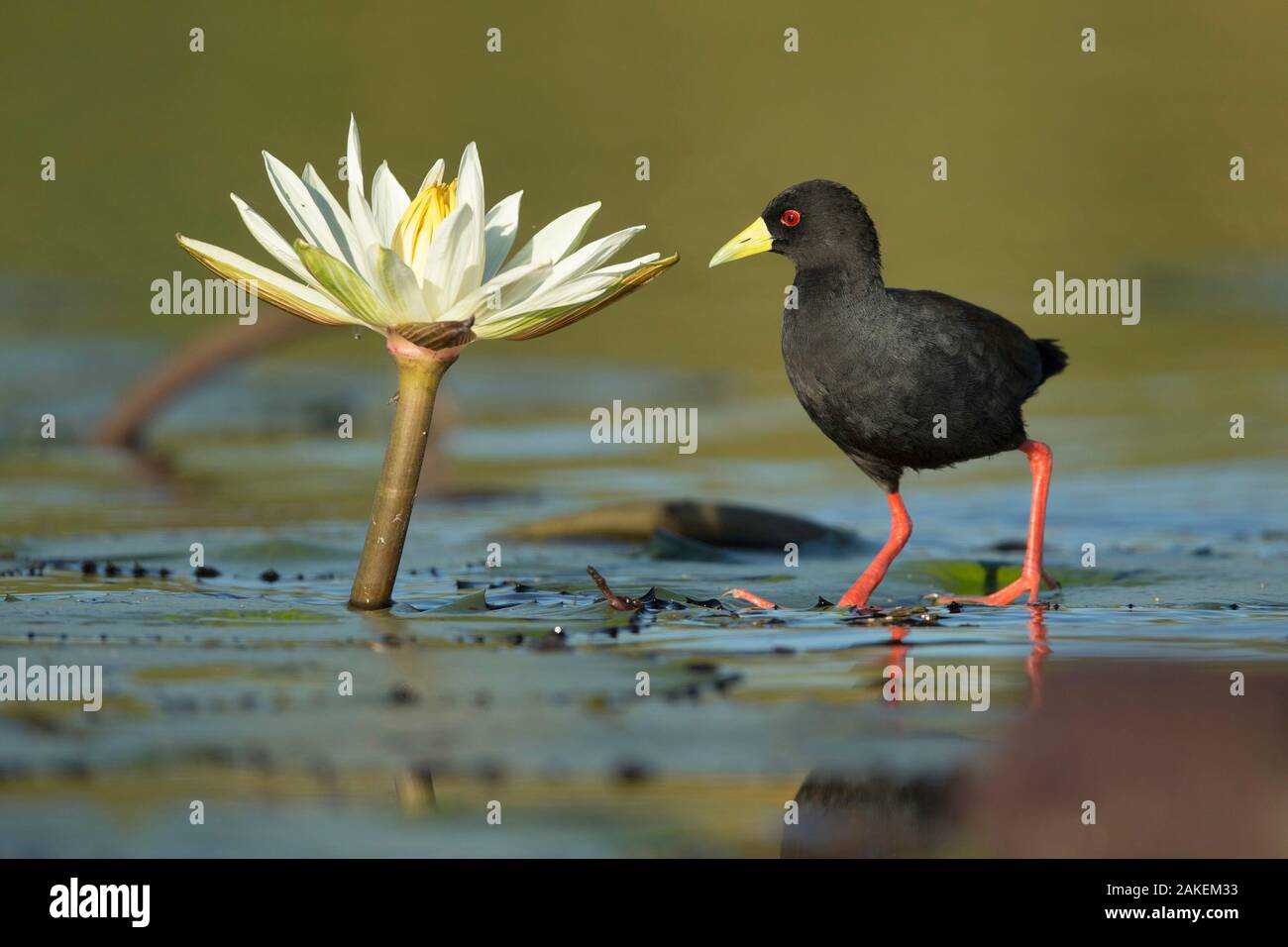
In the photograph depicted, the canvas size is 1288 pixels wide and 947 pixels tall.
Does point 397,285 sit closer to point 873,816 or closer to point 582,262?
point 582,262

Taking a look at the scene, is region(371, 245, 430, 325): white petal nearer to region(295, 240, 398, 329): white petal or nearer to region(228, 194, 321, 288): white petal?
region(295, 240, 398, 329): white petal

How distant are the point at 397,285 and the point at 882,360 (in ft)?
5.56

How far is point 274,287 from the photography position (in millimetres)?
4098

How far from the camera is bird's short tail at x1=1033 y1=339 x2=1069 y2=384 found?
589cm

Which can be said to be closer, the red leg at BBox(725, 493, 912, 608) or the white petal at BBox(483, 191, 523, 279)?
the white petal at BBox(483, 191, 523, 279)

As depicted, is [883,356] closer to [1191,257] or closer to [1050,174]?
[1191,257]

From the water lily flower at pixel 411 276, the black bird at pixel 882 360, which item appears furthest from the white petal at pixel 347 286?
the black bird at pixel 882 360

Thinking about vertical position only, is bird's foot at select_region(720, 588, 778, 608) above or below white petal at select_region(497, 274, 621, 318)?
below

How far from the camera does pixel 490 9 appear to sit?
1866cm

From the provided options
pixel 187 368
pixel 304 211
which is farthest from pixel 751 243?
pixel 187 368

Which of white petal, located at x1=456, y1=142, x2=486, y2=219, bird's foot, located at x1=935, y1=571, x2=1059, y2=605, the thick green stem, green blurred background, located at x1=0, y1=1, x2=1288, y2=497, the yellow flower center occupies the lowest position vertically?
bird's foot, located at x1=935, y1=571, x2=1059, y2=605

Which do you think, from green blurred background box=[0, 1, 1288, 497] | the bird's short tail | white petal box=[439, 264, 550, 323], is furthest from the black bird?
green blurred background box=[0, 1, 1288, 497]

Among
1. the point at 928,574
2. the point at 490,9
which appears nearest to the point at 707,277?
the point at 490,9

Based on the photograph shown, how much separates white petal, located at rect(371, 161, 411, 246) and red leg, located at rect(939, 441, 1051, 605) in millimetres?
1873
